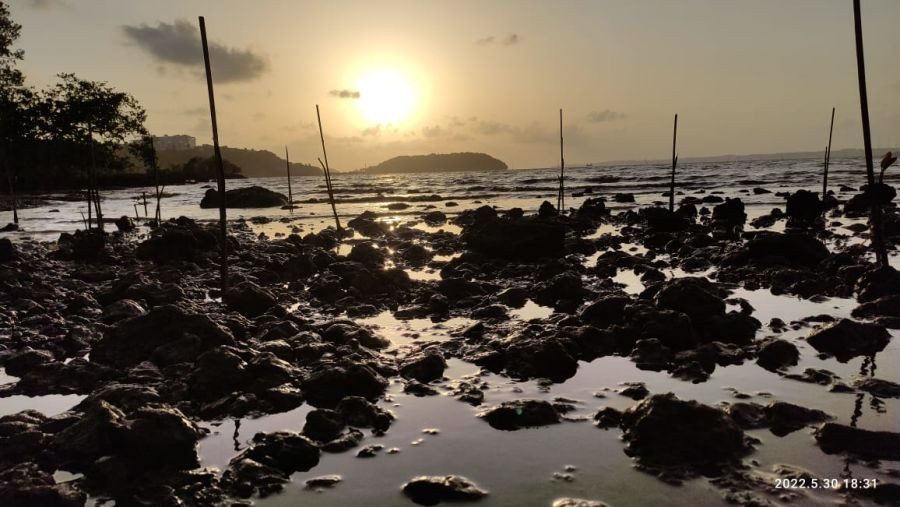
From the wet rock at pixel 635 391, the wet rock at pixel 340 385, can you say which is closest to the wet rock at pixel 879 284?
the wet rock at pixel 635 391

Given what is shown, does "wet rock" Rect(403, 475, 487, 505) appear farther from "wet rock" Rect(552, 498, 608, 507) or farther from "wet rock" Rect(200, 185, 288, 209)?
"wet rock" Rect(200, 185, 288, 209)

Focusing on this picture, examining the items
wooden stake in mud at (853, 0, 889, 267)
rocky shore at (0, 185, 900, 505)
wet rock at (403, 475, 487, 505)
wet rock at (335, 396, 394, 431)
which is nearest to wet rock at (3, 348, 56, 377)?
rocky shore at (0, 185, 900, 505)

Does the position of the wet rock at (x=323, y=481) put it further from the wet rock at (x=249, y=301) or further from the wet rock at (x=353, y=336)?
the wet rock at (x=249, y=301)

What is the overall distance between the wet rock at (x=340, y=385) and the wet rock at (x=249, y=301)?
5.23 m

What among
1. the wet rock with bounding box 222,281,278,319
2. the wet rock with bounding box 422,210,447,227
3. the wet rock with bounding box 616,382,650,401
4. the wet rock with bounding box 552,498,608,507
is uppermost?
the wet rock with bounding box 422,210,447,227

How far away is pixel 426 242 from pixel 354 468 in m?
20.9

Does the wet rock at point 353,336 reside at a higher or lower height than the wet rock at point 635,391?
higher

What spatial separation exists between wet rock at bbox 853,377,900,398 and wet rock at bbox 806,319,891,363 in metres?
1.23

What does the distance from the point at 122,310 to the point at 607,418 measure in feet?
33.0

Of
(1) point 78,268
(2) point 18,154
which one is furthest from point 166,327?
(2) point 18,154

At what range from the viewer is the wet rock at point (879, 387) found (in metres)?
7.12

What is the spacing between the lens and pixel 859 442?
18.7 feet

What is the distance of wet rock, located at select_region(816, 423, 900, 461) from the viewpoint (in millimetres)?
5562

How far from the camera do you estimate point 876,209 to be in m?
13.1
